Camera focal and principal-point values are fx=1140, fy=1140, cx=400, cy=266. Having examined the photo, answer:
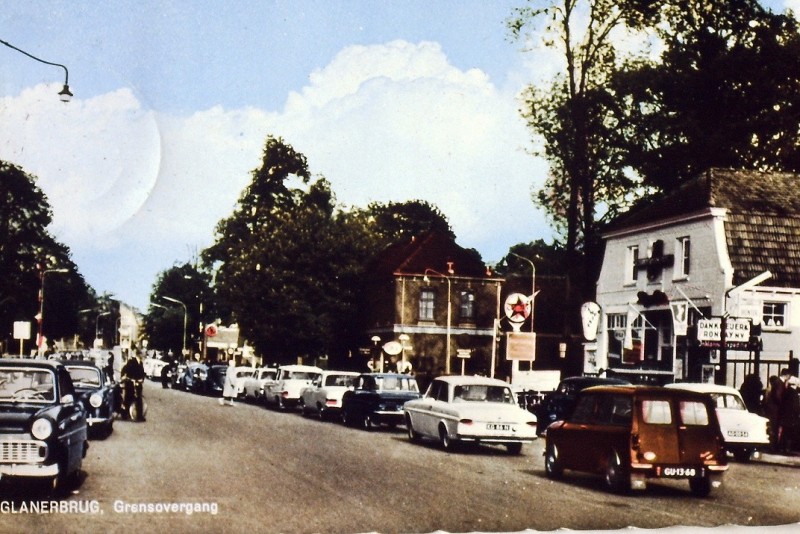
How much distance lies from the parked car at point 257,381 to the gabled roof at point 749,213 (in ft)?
42.8

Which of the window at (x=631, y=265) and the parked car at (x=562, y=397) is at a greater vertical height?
the window at (x=631, y=265)

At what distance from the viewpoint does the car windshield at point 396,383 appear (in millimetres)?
24750

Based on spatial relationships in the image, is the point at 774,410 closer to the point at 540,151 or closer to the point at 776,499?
the point at 776,499

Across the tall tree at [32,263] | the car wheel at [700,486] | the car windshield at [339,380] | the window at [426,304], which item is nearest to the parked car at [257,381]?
the car windshield at [339,380]

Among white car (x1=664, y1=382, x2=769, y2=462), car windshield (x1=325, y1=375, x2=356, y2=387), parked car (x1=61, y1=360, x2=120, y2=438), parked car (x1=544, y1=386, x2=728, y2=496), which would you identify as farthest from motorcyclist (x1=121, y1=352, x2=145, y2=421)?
white car (x1=664, y1=382, x2=769, y2=462)

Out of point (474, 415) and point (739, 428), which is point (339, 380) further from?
point (739, 428)

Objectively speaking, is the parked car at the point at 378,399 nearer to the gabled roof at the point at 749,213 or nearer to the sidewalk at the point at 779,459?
the gabled roof at the point at 749,213

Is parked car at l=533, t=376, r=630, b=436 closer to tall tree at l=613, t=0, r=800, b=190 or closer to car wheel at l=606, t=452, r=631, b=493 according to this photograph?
tall tree at l=613, t=0, r=800, b=190

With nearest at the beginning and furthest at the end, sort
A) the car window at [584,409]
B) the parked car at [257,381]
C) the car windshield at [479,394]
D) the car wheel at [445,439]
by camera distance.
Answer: the car window at [584,409] < the car wheel at [445,439] < the car windshield at [479,394] < the parked car at [257,381]

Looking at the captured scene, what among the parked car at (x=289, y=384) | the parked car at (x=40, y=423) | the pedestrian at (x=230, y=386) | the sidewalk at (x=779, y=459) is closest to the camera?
the parked car at (x=40, y=423)

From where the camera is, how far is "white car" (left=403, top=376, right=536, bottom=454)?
60.4 ft

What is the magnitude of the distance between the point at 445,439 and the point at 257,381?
58.9 ft

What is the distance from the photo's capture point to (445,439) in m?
18.9

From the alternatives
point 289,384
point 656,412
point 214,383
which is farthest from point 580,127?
point 214,383
